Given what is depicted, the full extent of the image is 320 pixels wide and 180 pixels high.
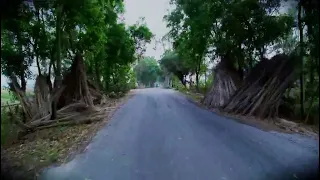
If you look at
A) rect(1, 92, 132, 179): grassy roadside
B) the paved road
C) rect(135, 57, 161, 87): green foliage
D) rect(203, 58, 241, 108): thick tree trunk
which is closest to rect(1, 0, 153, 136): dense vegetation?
rect(1, 92, 132, 179): grassy roadside

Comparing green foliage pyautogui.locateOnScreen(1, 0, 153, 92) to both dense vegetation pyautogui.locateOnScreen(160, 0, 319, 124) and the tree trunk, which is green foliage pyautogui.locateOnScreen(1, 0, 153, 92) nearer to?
the tree trunk

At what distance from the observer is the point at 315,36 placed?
2.51 meters

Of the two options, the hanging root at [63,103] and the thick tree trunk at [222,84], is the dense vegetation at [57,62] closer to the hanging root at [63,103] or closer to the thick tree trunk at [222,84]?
the hanging root at [63,103]

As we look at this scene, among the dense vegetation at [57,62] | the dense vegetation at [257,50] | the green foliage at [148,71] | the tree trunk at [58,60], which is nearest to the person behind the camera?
the dense vegetation at [257,50]

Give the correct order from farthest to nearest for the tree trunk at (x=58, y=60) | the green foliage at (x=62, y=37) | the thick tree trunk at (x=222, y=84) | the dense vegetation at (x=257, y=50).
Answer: the thick tree trunk at (x=222, y=84), the tree trunk at (x=58, y=60), the green foliage at (x=62, y=37), the dense vegetation at (x=257, y=50)

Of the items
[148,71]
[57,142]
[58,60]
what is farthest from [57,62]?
[148,71]

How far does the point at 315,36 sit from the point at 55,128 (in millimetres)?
8193

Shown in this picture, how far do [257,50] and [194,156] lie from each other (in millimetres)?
3554

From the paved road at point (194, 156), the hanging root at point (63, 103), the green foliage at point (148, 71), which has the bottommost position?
the paved road at point (194, 156)

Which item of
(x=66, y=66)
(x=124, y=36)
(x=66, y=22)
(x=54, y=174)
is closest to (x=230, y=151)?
(x=54, y=174)

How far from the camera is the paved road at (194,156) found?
3730 millimetres

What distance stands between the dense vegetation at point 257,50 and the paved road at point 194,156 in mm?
432

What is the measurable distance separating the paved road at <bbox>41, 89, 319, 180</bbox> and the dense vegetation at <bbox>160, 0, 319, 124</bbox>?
43cm

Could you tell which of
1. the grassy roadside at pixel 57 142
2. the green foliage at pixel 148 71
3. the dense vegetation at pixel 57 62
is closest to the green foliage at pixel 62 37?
the dense vegetation at pixel 57 62
